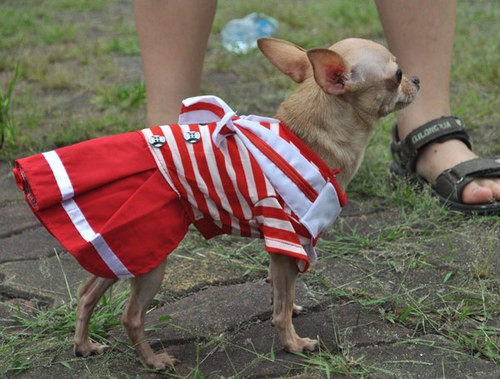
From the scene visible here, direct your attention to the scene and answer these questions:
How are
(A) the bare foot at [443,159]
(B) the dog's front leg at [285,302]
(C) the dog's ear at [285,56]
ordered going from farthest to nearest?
(A) the bare foot at [443,159] → (C) the dog's ear at [285,56] → (B) the dog's front leg at [285,302]

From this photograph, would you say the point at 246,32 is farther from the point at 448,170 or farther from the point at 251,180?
the point at 251,180

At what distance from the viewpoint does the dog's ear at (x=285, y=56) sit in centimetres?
235

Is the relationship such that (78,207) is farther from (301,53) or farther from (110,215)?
(301,53)

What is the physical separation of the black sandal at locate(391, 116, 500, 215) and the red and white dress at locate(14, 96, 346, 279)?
1.04m

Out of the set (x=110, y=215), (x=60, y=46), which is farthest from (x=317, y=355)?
(x=60, y=46)

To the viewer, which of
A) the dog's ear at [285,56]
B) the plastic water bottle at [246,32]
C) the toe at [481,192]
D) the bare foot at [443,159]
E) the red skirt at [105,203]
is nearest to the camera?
the red skirt at [105,203]

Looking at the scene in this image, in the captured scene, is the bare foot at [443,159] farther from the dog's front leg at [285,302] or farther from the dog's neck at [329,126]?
the dog's front leg at [285,302]

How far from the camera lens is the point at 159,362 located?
7.08 ft

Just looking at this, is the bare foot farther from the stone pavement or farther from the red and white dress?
the red and white dress

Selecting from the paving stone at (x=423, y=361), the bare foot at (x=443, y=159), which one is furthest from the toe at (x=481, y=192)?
the paving stone at (x=423, y=361)

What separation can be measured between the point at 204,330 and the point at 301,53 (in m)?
0.86

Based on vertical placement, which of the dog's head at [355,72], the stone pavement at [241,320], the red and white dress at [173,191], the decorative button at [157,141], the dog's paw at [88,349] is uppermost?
the dog's head at [355,72]

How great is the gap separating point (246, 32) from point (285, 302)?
3.61 m

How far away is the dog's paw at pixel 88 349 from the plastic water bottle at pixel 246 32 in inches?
132
